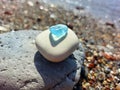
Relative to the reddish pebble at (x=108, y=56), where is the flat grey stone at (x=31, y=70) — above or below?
above

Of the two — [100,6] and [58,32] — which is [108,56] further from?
[100,6]

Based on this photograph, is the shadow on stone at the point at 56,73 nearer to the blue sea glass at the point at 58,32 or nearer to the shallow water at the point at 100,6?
the blue sea glass at the point at 58,32

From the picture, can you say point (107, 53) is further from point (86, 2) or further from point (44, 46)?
point (86, 2)

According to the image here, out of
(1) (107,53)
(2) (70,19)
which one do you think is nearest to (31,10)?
(2) (70,19)

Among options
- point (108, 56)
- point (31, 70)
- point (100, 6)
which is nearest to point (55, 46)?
point (31, 70)

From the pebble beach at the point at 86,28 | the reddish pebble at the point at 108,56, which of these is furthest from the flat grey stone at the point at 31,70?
the reddish pebble at the point at 108,56

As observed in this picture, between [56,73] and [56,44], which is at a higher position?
[56,44]

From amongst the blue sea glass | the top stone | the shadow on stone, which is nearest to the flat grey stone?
the shadow on stone
